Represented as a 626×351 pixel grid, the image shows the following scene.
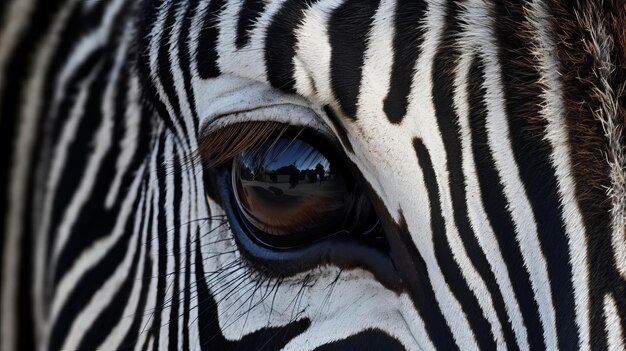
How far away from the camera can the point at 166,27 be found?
5.41 ft

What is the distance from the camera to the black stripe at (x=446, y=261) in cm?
131

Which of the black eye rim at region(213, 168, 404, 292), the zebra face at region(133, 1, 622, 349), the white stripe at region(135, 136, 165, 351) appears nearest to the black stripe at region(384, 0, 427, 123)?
the zebra face at region(133, 1, 622, 349)

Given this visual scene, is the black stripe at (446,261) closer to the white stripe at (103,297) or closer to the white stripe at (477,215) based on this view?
the white stripe at (477,215)

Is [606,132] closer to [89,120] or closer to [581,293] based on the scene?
[581,293]

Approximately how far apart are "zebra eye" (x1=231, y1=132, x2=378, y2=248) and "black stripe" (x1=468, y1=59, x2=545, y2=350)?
0.24 m

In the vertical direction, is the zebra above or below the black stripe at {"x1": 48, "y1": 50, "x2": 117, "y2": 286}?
above

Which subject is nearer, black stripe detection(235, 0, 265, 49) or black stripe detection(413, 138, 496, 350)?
black stripe detection(413, 138, 496, 350)

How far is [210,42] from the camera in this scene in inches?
60.1

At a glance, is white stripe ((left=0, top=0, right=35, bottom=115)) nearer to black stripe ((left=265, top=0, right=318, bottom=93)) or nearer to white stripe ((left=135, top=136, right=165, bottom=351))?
white stripe ((left=135, top=136, right=165, bottom=351))

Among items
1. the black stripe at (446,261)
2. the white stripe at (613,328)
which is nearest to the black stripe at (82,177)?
the black stripe at (446,261)

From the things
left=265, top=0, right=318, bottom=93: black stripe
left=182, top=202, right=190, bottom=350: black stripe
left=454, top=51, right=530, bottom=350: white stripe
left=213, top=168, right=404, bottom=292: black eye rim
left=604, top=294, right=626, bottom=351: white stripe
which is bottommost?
left=182, top=202, right=190, bottom=350: black stripe

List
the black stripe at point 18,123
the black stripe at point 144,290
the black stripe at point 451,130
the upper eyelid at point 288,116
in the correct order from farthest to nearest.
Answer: the black stripe at point 18,123
the black stripe at point 144,290
the upper eyelid at point 288,116
the black stripe at point 451,130

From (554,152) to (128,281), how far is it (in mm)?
1026

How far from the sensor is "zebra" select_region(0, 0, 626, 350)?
1.29 m
